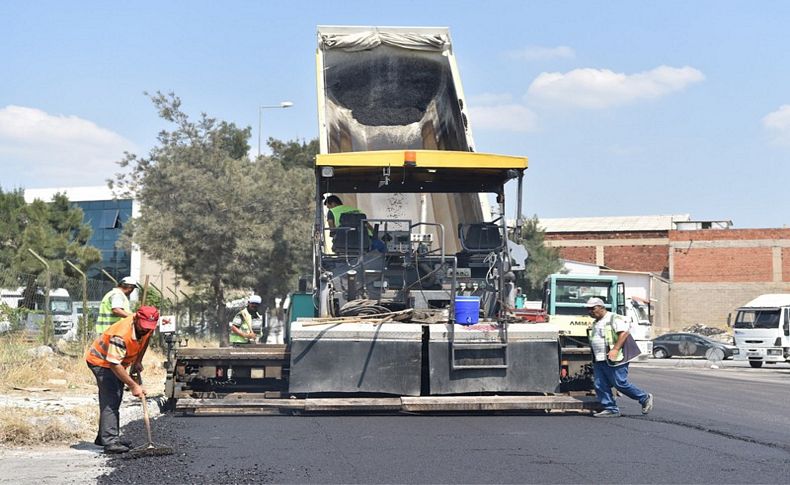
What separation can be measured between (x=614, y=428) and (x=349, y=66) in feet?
25.0

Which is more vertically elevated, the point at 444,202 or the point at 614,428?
the point at 444,202

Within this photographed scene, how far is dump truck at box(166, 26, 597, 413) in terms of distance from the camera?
9.86 metres

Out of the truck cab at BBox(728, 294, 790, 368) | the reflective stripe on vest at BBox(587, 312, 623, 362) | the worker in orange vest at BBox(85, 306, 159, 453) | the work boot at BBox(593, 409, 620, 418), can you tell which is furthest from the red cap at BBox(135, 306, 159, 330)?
the truck cab at BBox(728, 294, 790, 368)

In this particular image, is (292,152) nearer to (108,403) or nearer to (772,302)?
(772,302)

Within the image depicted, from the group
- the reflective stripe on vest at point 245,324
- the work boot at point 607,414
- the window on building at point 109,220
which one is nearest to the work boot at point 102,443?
the work boot at point 607,414

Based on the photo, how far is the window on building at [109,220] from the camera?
47.8 m

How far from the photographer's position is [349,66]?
49.1ft

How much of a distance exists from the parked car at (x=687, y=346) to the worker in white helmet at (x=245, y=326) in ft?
79.1

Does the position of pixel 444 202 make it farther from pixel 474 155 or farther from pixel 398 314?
pixel 398 314

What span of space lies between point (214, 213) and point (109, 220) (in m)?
25.9

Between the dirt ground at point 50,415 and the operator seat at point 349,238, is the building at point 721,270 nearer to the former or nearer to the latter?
the dirt ground at point 50,415

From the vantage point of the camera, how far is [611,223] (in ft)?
209

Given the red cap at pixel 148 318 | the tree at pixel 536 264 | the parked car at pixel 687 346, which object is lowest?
the parked car at pixel 687 346

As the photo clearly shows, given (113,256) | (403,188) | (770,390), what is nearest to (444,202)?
(403,188)
